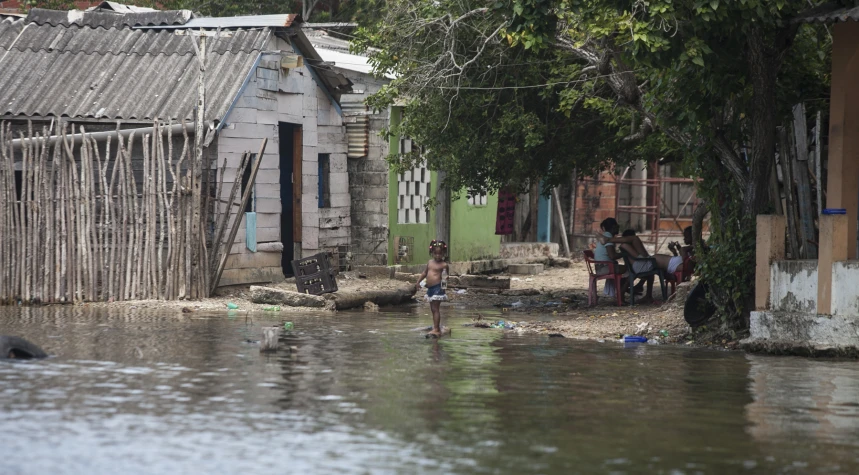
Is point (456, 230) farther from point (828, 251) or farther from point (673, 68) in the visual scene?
point (828, 251)

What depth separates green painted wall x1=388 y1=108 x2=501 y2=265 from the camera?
21.0m

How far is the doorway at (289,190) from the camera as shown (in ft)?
62.1

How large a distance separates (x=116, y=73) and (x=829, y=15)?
1093cm

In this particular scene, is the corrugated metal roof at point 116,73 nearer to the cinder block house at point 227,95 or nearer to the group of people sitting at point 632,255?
the cinder block house at point 227,95

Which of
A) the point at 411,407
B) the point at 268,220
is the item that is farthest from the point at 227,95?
the point at 411,407

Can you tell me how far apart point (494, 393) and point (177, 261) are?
26.3 feet

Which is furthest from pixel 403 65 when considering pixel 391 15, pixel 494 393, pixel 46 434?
pixel 46 434

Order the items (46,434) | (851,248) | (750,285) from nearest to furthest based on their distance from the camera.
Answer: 1. (46,434)
2. (851,248)
3. (750,285)

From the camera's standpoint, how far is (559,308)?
16969mm

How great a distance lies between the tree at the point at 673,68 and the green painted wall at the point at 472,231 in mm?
8228

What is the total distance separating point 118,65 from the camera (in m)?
17.7

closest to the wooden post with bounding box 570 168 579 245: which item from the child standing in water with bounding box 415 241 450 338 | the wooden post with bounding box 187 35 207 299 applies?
the wooden post with bounding box 187 35 207 299

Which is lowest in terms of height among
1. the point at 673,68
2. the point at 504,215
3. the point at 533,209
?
the point at 504,215

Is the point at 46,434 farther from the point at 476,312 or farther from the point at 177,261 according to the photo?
the point at 476,312
